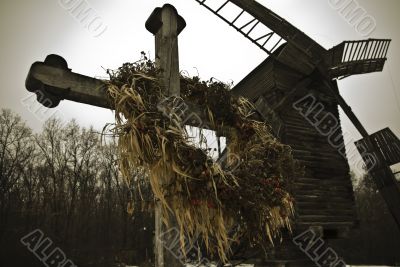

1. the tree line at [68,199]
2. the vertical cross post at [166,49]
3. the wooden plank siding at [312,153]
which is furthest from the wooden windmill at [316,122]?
the tree line at [68,199]

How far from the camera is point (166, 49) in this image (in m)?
2.59

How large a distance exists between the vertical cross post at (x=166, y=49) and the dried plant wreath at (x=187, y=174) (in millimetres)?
124

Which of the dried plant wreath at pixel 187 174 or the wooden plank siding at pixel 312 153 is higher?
the wooden plank siding at pixel 312 153

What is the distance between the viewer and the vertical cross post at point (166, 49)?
80.9 inches

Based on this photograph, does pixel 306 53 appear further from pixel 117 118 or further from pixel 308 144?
pixel 117 118

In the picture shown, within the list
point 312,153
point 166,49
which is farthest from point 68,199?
point 166,49

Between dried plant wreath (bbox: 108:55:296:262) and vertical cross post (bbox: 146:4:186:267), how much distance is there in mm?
124

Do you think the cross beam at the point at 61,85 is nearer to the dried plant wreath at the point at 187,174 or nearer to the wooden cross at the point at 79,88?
the wooden cross at the point at 79,88

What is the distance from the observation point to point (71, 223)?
3278 centimetres

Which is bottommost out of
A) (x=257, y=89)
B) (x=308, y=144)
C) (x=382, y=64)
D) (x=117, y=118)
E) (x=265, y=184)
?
(x=265, y=184)

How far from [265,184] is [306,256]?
9.73 meters

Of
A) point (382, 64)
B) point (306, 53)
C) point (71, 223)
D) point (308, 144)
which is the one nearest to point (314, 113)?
point (308, 144)

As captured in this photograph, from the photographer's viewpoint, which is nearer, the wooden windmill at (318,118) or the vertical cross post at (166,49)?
the vertical cross post at (166,49)

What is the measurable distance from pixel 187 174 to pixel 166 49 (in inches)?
47.6
